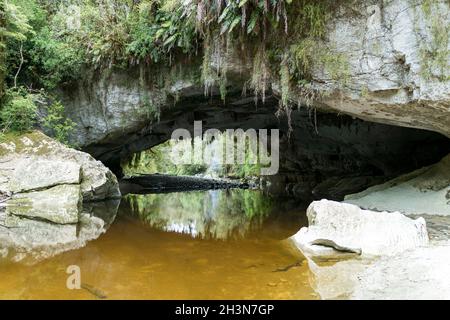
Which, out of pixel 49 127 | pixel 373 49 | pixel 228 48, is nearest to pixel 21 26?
pixel 49 127

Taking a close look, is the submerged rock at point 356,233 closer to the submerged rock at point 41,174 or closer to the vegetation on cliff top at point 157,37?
the vegetation on cliff top at point 157,37

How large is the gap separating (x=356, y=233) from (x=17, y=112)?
9288 millimetres

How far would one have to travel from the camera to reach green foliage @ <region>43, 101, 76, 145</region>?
11.4 m

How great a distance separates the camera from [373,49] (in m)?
7.07

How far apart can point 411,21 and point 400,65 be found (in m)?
0.76

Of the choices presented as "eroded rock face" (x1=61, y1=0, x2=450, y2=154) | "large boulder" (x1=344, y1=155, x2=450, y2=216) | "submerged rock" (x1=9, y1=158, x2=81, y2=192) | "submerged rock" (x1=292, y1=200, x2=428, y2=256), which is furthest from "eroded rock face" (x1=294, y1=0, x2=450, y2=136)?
"submerged rock" (x1=9, y1=158, x2=81, y2=192)

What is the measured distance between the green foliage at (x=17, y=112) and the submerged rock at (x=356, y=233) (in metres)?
8.23

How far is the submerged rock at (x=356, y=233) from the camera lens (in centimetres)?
538

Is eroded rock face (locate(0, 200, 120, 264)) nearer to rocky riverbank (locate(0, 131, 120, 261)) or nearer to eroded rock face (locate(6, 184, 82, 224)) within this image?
rocky riverbank (locate(0, 131, 120, 261))

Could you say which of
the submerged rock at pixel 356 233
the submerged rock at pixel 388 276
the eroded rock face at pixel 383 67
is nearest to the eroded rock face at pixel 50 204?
the eroded rock face at pixel 383 67

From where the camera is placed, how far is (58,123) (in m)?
12.0

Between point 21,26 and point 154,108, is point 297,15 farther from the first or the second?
point 21,26

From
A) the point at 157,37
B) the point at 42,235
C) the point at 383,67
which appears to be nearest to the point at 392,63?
the point at 383,67

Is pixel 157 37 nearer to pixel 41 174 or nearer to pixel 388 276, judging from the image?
pixel 41 174
